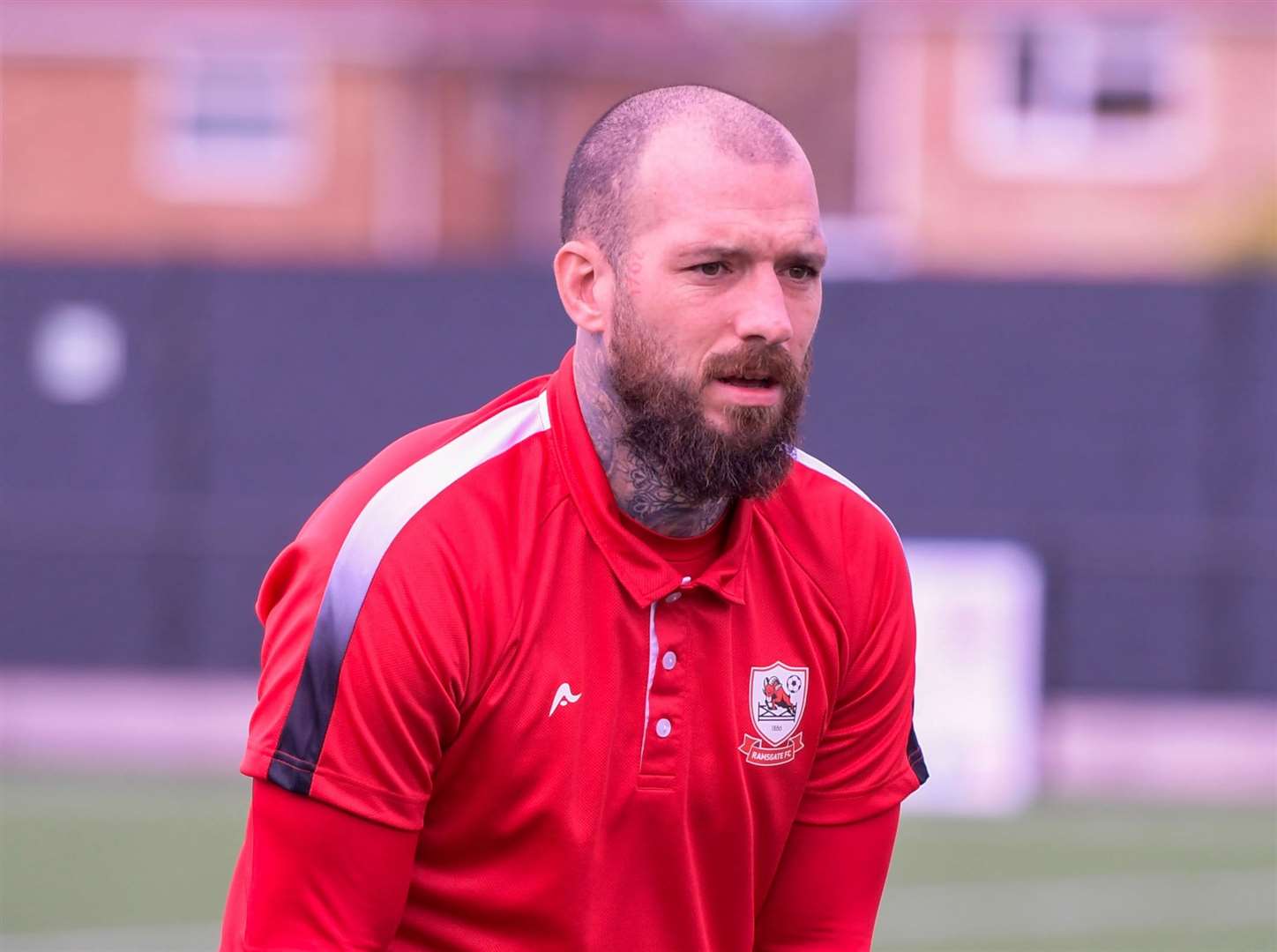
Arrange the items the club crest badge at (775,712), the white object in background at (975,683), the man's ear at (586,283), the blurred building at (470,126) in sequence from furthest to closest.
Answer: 1. the blurred building at (470,126)
2. the white object in background at (975,683)
3. the club crest badge at (775,712)
4. the man's ear at (586,283)

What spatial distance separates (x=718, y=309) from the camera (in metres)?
3.20

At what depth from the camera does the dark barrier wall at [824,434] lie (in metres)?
13.8

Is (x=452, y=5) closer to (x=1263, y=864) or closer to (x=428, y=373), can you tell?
(x=428, y=373)

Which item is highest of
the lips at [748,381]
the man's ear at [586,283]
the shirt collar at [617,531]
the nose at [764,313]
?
the man's ear at [586,283]

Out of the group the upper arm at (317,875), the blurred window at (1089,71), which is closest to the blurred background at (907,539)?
the blurred window at (1089,71)

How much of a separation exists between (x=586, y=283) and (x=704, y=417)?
0.30 m

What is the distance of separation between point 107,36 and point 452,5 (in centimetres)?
474

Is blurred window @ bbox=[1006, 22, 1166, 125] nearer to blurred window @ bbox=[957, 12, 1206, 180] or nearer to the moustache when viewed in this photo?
blurred window @ bbox=[957, 12, 1206, 180]

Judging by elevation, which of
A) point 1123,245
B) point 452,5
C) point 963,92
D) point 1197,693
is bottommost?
point 1197,693

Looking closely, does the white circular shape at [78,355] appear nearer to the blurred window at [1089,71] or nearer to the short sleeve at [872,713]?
the short sleeve at [872,713]

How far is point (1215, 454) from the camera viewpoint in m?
14.3

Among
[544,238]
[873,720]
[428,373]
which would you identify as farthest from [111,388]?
[544,238]

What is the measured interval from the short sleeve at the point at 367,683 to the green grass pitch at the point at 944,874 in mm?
5931

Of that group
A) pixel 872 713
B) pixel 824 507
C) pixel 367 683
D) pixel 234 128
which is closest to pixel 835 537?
pixel 824 507
